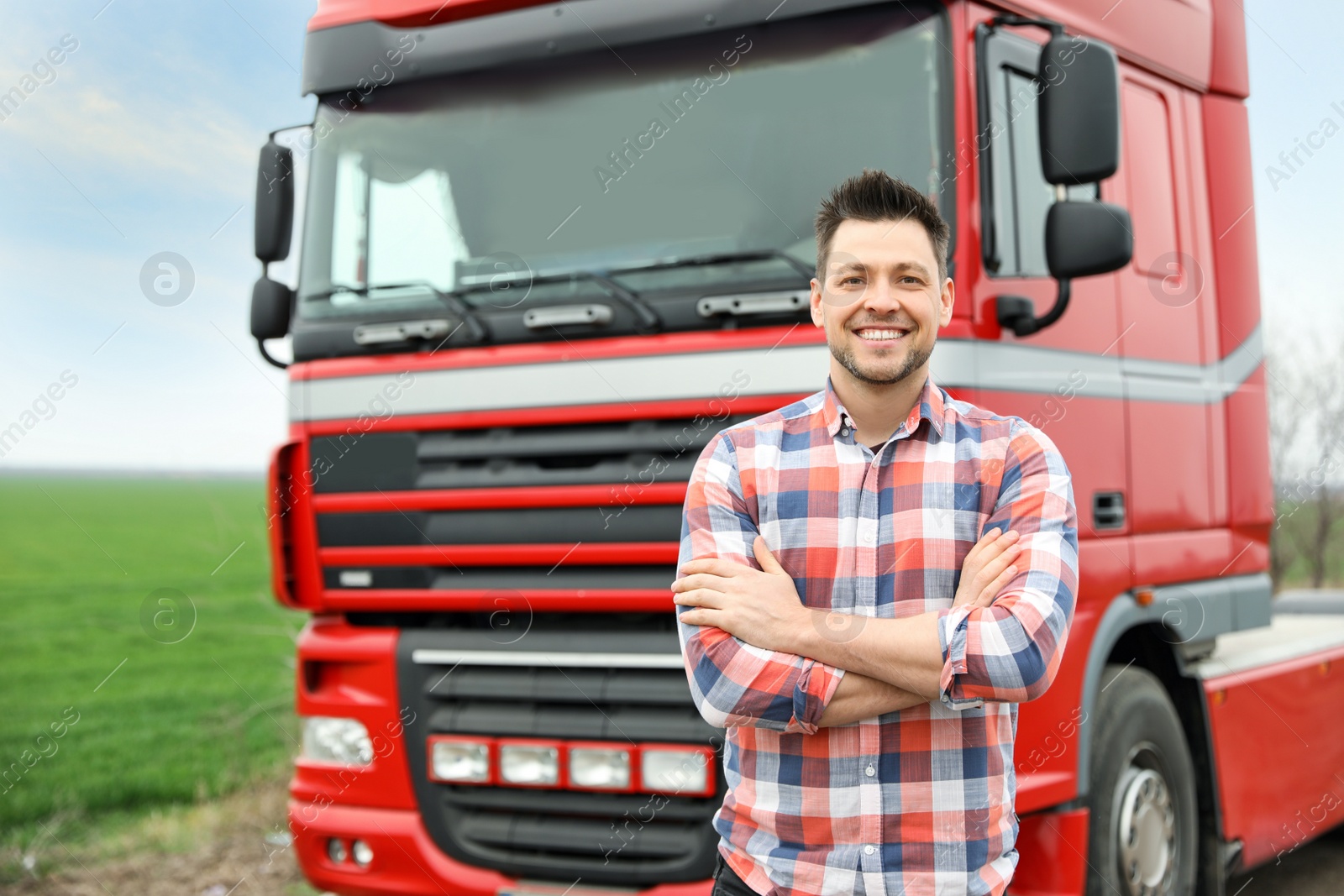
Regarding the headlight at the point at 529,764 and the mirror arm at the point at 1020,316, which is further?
the headlight at the point at 529,764

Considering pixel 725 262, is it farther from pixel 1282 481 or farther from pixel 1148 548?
pixel 1282 481

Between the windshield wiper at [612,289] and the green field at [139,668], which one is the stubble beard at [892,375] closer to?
the windshield wiper at [612,289]

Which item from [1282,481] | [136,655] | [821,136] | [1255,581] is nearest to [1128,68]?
[821,136]

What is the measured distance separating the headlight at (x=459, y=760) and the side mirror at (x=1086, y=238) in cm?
207

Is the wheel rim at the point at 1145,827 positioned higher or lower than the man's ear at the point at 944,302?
lower

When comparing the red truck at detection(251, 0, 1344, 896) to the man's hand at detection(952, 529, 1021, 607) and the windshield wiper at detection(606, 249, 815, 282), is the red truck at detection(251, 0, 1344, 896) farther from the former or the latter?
the man's hand at detection(952, 529, 1021, 607)

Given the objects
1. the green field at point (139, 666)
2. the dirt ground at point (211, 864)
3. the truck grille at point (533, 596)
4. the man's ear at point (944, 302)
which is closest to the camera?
the man's ear at point (944, 302)

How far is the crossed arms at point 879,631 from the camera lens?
6.64 feet

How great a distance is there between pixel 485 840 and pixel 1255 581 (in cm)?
289

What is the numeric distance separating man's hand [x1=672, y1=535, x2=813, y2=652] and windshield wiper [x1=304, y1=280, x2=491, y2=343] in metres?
1.48

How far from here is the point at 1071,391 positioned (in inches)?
135

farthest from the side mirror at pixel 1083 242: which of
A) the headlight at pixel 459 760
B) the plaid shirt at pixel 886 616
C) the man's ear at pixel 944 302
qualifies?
the headlight at pixel 459 760

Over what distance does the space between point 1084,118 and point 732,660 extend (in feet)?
5.73

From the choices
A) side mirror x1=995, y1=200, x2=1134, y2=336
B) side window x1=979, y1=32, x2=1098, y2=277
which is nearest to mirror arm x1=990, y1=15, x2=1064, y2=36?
side window x1=979, y1=32, x2=1098, y2=277
